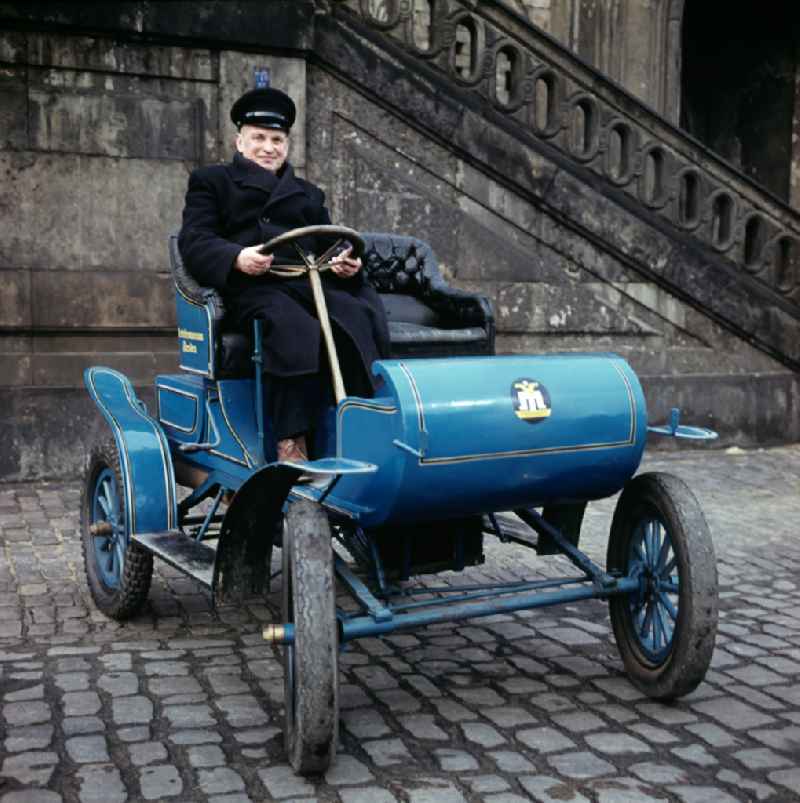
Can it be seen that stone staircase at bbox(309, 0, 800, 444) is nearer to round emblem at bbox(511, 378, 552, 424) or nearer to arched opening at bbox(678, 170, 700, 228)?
arched opening at bbox(678, 170, 700, 228)

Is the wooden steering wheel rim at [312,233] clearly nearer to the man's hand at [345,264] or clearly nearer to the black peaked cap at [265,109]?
the man's hand at [345,264]

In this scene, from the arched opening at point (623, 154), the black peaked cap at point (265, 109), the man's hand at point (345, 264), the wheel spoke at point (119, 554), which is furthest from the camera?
the arched opening at point (623, 154)

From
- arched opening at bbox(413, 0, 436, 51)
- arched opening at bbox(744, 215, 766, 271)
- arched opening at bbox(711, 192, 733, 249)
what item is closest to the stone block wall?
arched opening at bbox(413, 0, 436, 51)

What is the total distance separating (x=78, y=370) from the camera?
7777 millimetres

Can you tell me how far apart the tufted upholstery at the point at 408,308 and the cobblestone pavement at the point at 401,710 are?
1.13 metres

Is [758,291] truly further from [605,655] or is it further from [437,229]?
[605,655]

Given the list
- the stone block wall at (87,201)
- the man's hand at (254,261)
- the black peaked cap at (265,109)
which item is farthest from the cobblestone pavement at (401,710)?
the stone block wall at (87,201)

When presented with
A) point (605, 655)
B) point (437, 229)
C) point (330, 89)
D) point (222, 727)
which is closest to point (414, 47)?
point (330, 89)

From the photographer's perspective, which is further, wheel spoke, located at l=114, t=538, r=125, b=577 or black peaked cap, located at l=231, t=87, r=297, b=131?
wheel spoke, located at l=114, t=538, r=125, b=577

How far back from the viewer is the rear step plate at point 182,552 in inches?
151

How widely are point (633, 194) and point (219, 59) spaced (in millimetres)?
3374

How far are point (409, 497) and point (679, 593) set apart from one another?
0.91 m

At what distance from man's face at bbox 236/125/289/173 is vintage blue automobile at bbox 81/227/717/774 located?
0.53 metres

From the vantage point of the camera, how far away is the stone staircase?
8.34 meters
